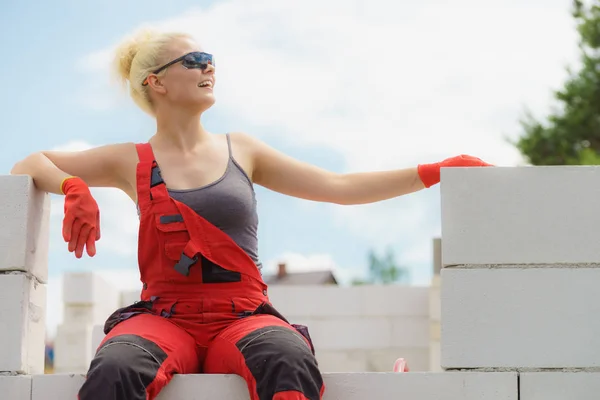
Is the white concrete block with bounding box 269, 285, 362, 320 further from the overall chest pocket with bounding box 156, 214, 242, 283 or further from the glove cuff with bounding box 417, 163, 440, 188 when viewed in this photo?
the overall chest pocket with bounding box 156, 214, 242, 283

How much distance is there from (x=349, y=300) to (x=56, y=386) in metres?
5.98

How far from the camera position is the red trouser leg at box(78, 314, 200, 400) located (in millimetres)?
2580

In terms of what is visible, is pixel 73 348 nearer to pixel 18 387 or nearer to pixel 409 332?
pixel 409 332

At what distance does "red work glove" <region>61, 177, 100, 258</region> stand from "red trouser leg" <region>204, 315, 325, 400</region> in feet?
1.81

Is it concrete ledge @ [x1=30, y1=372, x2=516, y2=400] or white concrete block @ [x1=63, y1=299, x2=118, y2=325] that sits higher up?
white concrete block @ [x1=63, y1=299, x2=118, y2=325]

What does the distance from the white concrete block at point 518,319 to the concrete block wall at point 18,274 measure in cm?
146

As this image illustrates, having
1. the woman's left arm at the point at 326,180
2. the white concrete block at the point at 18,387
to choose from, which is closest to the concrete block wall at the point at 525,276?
the woman's left arm at the point at 326,180

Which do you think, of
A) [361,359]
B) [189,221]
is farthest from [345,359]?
[189,221]

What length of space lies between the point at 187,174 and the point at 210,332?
58 cm

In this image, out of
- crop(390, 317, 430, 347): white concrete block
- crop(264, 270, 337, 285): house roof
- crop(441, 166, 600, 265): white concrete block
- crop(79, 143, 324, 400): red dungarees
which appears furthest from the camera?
crop(264, 270, 337, 285): house roof

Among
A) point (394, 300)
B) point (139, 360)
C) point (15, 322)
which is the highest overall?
point (394, 300)

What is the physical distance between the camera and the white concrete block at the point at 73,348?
8.34m

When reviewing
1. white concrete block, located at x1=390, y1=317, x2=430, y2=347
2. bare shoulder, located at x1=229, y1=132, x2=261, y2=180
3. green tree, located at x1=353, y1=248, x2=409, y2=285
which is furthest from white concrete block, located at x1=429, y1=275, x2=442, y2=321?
green tree, located at x1=353, y1=248, x2=409, y2=285

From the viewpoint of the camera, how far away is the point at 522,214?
9.66 ft
